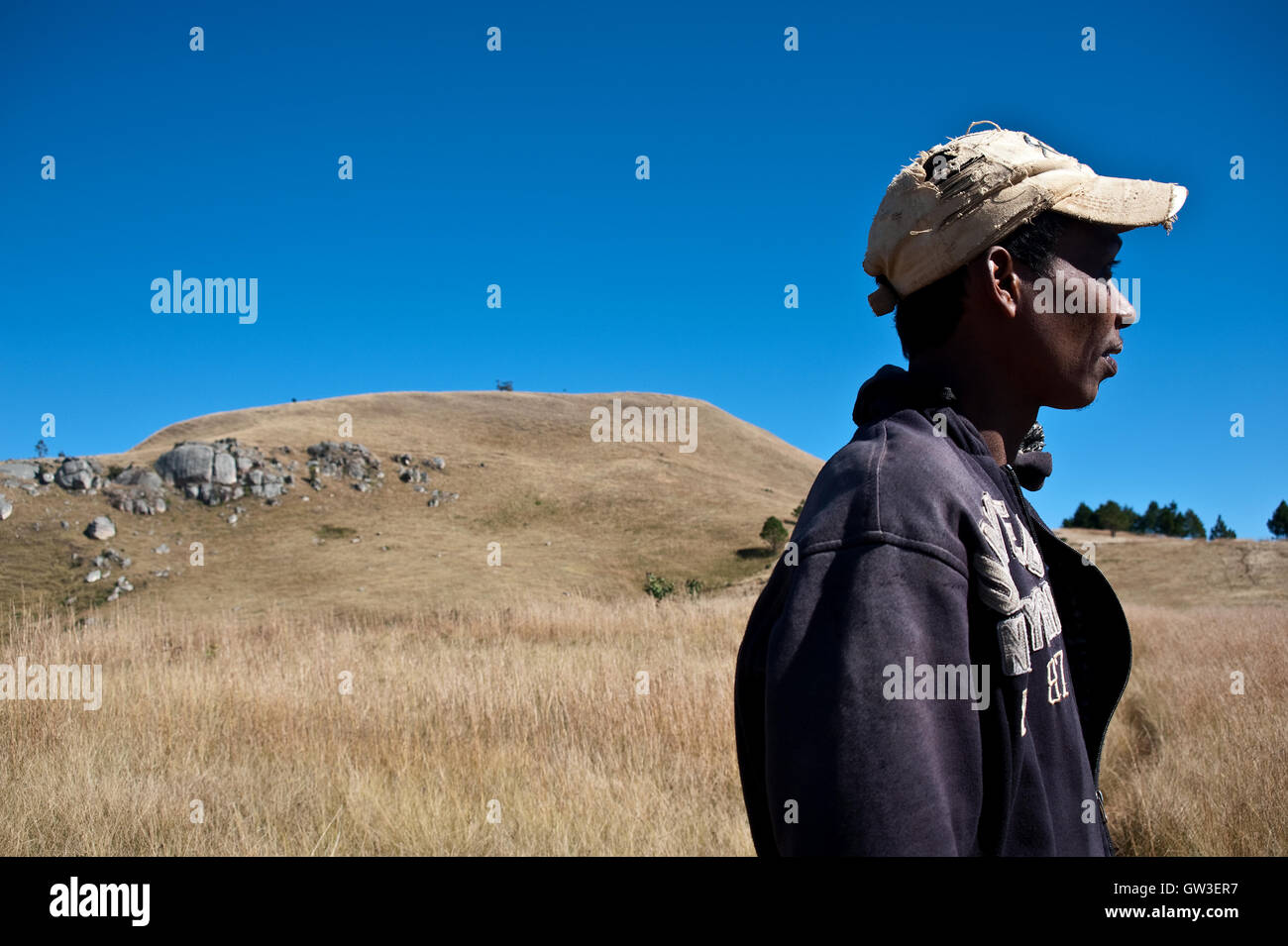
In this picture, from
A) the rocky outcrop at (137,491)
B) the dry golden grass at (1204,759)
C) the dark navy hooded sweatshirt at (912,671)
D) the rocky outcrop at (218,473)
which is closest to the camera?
the dark navy hooded sweatshirt at (912,671)

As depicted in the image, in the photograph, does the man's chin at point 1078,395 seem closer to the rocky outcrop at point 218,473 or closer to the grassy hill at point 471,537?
the grassy hill at point 471,537

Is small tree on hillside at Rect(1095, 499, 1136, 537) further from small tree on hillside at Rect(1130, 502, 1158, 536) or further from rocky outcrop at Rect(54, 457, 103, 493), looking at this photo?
rocky outcrop at Rect(54, 457, 103, 493)

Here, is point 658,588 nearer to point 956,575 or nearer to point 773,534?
point 773,534

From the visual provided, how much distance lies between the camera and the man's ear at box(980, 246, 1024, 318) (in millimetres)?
1420

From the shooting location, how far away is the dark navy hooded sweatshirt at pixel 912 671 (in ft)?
3.08

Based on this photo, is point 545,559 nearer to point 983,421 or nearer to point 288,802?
point 288,802

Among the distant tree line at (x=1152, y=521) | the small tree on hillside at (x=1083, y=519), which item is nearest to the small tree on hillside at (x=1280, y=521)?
the distant tree line at (x=1152, y=521)

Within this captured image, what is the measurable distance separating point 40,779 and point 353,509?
56.6 m

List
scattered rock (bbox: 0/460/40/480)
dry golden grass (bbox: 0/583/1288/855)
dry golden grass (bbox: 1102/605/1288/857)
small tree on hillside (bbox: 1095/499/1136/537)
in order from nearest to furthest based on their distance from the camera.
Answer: dry golden grass (bbox: 1102/605/1288/857) → dry golden grass (bbox: 0/583/1288/855) → scattered rock (bbox: 0/460/40/480) → small tree on hillside (bbox: 1095/499/1136/537)

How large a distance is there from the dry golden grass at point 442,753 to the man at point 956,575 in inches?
151

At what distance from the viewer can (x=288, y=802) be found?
5164 mm

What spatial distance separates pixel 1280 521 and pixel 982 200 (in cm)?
8152

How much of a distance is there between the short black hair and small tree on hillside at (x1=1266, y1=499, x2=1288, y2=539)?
80.6m

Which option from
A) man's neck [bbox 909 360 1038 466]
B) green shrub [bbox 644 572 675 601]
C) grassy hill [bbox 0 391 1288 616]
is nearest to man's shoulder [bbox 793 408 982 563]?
man's neck [bbox 909 360 1038 466]
